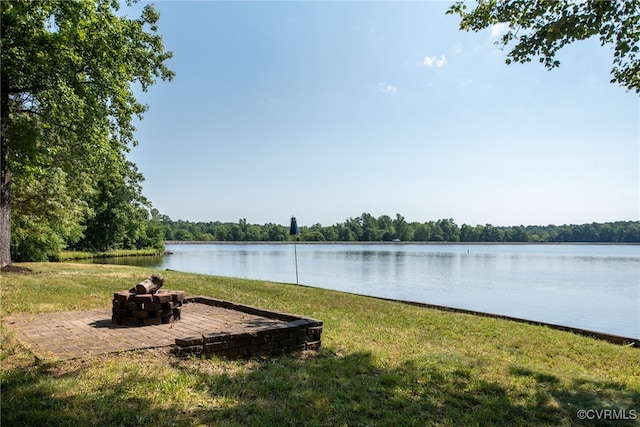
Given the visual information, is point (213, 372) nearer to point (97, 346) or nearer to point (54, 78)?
point (97, 346)

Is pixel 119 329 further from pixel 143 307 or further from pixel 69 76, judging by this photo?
pixel 69 76

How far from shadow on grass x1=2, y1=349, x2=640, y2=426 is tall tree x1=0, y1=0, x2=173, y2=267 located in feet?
19.0

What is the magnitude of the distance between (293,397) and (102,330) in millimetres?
3033

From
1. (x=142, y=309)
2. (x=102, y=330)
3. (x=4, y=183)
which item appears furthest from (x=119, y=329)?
(x=4, y=183)

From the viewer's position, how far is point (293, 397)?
→ 3680 millimetres

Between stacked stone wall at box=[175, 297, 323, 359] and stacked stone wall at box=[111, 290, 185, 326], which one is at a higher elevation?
stacked stone wall at box=[111, 290, 185, 326]

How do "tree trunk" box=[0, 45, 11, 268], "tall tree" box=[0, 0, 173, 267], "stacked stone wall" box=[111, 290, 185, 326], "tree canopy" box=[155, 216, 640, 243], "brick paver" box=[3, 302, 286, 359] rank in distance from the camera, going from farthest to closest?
"tree canopy" box=[155, 216, 640, 243] < "tree trunk" box=[0, 45, 11, 268] < "tall tree" box=[0, 0, 173, 267] < "stacked stone wall" box=[111, 290, 185, 326] < "brick paver" box=[3, 302, 286, 359]

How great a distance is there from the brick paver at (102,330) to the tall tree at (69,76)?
14.9 ft

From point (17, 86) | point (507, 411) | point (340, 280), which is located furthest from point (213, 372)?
point (340, 280)

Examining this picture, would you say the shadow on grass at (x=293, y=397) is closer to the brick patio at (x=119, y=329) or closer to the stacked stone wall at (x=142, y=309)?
the brick patio at (x=119, y=329)

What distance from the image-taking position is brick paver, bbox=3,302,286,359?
4562 millimetres

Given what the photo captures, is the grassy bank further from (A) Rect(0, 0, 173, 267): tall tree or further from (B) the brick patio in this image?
(A) Rect(0, 0, 173, 267): tall tree

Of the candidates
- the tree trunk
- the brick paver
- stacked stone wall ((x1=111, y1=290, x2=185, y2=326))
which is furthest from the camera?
the tree trunk

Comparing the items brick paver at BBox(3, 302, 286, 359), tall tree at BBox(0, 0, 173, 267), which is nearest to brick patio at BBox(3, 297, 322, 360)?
brick paver at BBox(3, 302, 286, 359)
